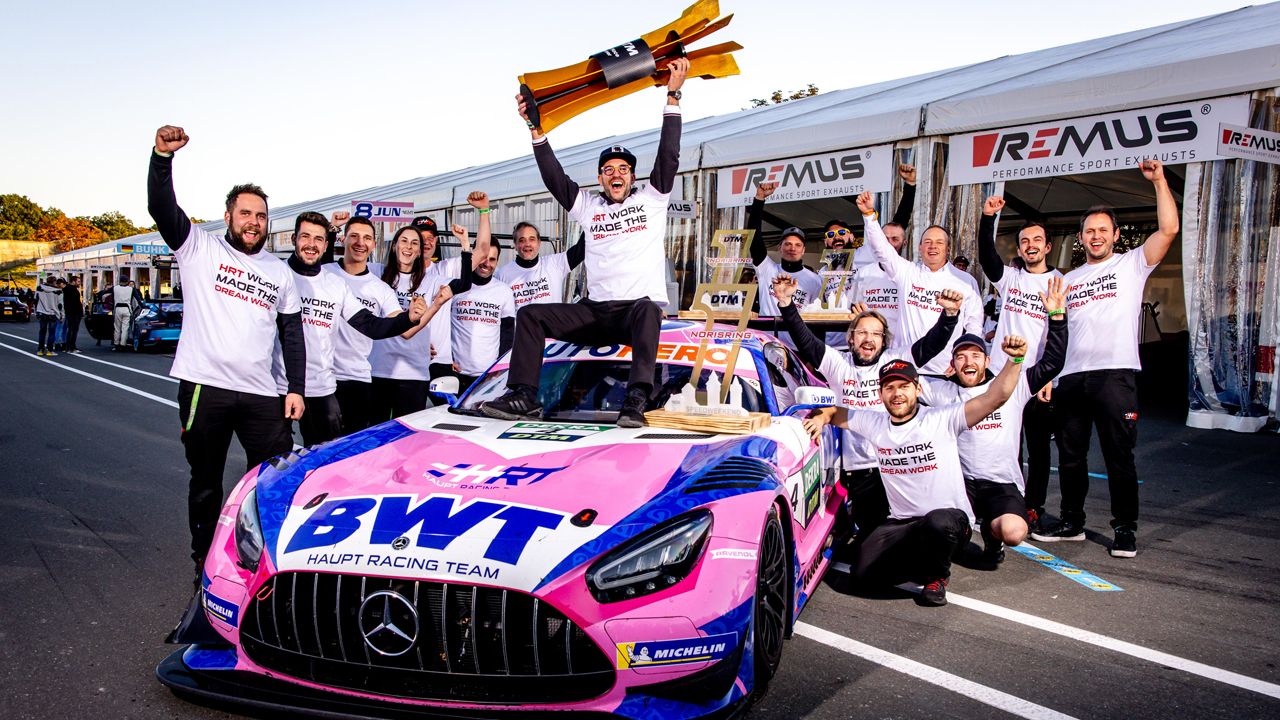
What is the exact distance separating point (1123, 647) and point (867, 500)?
1433 millimetres

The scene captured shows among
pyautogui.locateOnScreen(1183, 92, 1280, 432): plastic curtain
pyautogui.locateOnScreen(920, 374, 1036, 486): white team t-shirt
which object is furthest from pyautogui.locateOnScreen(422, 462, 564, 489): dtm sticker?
pyautogui.locateOnScreen(1183, 92, 1280, 432): plastic curtain

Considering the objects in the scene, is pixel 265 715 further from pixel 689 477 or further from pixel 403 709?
pixel 689 477

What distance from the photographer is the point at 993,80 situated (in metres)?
11.7

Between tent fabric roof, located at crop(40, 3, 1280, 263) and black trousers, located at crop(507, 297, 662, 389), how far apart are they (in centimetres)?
710

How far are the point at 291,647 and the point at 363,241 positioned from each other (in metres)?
3.40

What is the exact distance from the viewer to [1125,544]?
4.95 m

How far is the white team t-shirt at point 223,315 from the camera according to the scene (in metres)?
4.09

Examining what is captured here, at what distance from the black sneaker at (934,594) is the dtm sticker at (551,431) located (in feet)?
5.38

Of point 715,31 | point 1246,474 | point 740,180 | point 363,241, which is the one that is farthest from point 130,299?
point 1246,474

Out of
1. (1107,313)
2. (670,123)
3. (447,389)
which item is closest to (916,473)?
(1107,313)

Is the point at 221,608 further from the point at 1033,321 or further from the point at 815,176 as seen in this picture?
the point at 815,176

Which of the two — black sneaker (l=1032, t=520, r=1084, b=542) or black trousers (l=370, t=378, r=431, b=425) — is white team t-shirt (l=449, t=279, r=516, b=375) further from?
black sneaker (l=1032, t=520, r=1084, b=542)

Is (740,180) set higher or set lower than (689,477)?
higher

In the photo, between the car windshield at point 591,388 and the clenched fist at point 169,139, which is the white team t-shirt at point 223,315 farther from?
the car windshield at point 591,388
